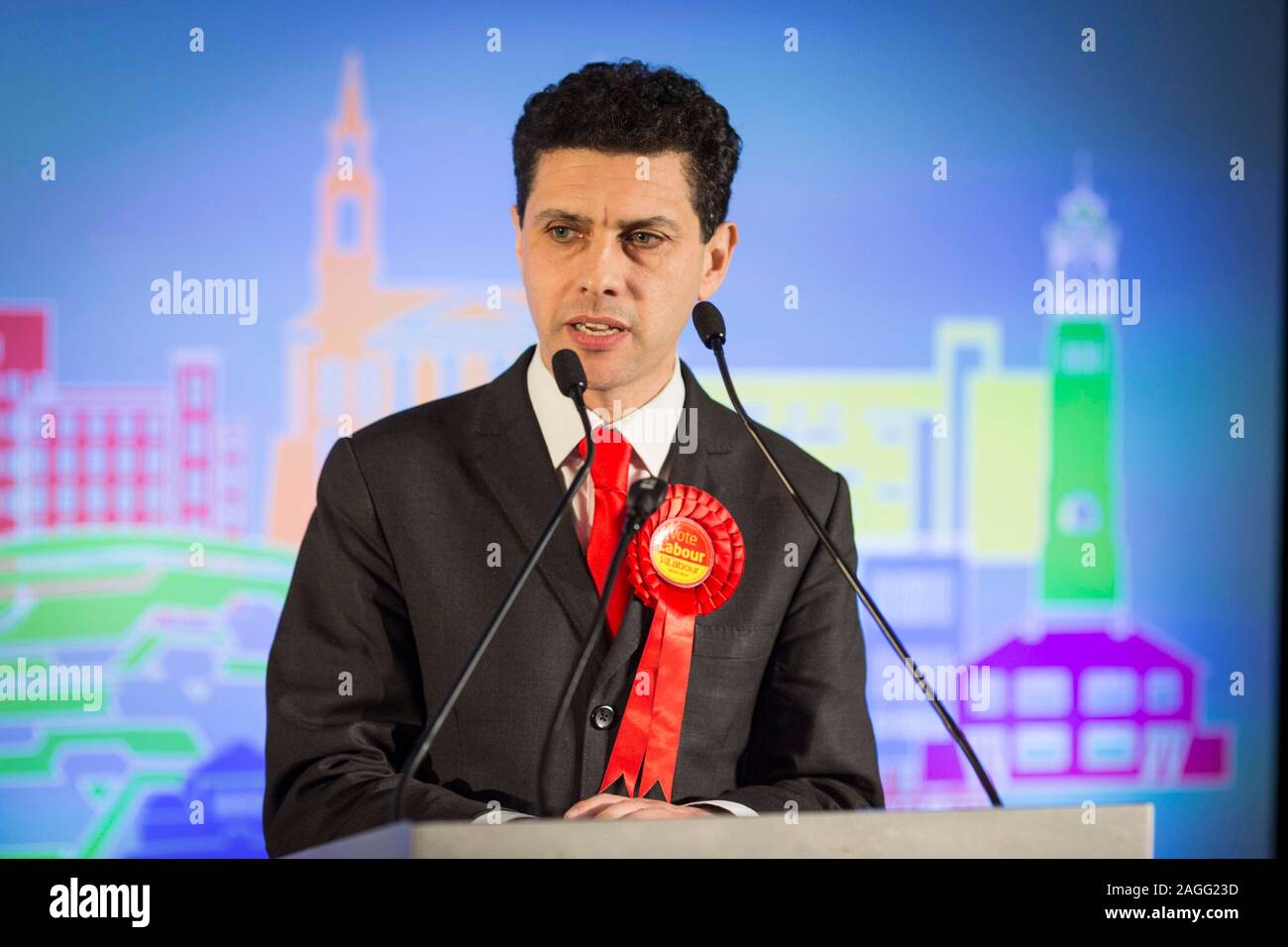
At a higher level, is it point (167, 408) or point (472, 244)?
point (472, 244)

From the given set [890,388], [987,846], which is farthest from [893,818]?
[890,388]

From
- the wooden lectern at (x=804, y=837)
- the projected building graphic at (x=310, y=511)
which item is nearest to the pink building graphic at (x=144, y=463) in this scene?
the projected building graphic at (x=310, y=511)

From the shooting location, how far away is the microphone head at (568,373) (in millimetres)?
1807

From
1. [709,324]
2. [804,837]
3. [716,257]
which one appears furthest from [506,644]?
[804,837]

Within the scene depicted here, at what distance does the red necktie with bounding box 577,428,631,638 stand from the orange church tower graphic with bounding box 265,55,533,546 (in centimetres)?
64

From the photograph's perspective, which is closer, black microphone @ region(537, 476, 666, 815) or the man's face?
black microphone @ region(537, 476, 666, 815)

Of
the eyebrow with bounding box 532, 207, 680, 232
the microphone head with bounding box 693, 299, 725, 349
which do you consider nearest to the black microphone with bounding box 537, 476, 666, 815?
the microphone head with bounding box 693, 299, 725, 349

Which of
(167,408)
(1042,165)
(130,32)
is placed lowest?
(167,408)

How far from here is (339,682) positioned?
6.63 ft

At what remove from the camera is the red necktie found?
2059 millimetres

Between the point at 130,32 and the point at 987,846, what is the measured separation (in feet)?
7.70

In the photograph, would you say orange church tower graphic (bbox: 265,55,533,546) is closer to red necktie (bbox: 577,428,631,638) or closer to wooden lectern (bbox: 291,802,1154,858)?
red necktie (bbox: 577,428,631,638)

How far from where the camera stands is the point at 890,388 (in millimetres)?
2799
